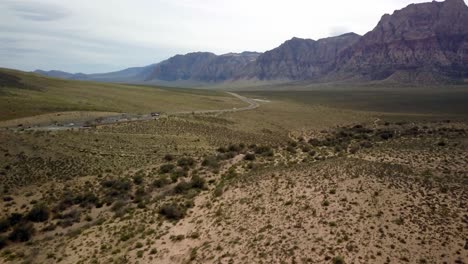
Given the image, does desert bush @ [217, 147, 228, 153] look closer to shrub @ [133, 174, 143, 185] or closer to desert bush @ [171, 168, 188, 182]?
desert bush @ [171, 168, 188, 182]

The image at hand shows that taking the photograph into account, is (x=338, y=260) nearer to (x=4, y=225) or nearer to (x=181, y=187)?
(x=181, y=187)

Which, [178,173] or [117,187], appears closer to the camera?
[117,187]

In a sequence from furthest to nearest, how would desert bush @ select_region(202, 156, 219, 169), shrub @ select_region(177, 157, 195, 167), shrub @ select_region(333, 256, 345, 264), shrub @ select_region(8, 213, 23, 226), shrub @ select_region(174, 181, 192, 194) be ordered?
shrub @ select_region(177, 157, 195, 167) → desert bush @ select_region(202, 156, 219, 169) → shrub @ select_region(174, 181, 192, 194) → shrub @ select_region(8, 213, 23, 226) → shrub @ select_region(333, 256, 345, 264)

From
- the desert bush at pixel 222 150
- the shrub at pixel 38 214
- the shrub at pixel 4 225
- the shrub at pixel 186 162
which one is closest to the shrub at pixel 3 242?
the shrub at pixel 4 225

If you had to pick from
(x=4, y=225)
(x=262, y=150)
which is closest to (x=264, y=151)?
(x=262, y=150)

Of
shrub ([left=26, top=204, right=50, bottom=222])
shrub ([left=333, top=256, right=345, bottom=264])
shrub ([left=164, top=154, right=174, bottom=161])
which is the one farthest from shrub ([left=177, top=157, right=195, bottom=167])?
shrub ([left=333, top=256, right=345, bottom=264])
